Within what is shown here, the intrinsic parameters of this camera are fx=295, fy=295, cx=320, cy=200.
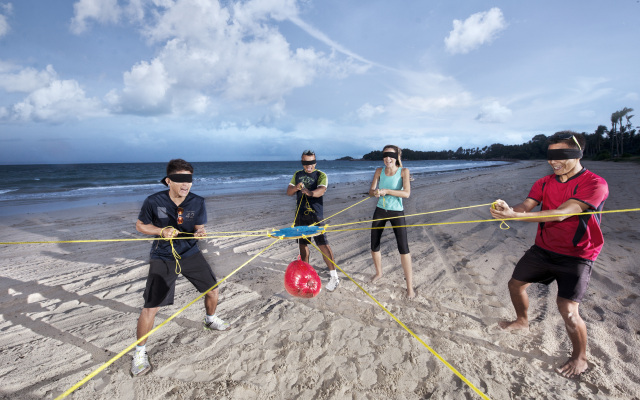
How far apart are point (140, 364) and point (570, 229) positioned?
4.41m

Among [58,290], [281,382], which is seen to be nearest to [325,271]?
[281,382]

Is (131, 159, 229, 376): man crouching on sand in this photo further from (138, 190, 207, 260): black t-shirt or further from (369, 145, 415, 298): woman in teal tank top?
(369, 145, 415, 298): woman in teal tank top

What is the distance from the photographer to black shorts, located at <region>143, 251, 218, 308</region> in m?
3.00

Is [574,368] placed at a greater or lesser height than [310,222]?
lesser

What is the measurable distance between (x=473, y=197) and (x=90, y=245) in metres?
14.0

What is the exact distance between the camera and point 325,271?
545 cm

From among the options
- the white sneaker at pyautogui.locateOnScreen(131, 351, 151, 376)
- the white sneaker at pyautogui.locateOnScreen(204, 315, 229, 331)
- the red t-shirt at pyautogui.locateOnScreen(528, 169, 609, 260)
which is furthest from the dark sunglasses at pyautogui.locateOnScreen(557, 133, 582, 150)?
the white sneaker at pyautogui.locateOnScreen(131, 351, 151, 376)

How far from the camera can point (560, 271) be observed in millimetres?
2859

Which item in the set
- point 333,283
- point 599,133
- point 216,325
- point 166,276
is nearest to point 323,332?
point 333,283

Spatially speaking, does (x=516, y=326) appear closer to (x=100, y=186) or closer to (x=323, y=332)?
(x=323, y=332)

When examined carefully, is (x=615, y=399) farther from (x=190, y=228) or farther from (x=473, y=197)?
(x=473, y=197)

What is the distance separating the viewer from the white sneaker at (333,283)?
463 cm

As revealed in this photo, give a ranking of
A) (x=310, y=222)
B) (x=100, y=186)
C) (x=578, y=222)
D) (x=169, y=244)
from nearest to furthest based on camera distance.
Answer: (x=578, y=222), (x=169, y=244), (x=310, y=222), (x=100, y=186)

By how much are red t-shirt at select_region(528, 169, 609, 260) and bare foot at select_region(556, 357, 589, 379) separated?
102 cm
